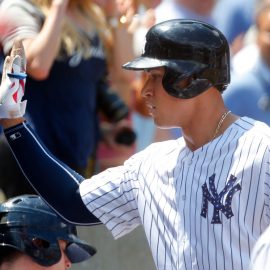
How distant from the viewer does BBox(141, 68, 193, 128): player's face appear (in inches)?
145

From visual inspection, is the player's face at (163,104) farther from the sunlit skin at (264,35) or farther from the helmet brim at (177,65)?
the sunlit skin at (264,35)

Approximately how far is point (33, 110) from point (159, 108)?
145 centimetres

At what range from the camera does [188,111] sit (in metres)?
3.69

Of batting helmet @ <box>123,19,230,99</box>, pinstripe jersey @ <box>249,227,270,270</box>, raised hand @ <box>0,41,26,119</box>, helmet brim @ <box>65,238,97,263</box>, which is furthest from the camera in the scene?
helmet brim @ <box>65,238,97,263</box>

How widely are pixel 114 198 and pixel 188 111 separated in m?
0.48

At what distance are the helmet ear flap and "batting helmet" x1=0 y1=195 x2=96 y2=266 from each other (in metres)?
0.74

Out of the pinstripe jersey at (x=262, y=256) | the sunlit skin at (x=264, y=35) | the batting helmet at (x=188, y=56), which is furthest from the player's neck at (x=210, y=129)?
the sunlit skin at (x=264, y=35)

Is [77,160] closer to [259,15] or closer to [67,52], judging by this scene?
[67,52]

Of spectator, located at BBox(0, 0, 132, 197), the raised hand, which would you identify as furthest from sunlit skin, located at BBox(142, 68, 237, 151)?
spectator, located at BBox(0, 0, 132, 197)

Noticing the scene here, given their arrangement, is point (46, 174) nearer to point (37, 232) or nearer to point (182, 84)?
point (37, 232)

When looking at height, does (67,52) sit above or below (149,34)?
below

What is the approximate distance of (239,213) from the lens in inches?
137

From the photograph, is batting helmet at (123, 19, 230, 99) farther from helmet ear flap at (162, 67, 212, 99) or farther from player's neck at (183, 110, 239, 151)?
player's neck at (183, 110, 239, 151)

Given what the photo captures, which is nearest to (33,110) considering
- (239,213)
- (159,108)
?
(159,108)
